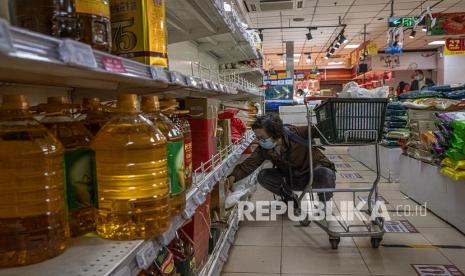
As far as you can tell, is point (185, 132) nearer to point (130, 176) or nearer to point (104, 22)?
point (130, 176)

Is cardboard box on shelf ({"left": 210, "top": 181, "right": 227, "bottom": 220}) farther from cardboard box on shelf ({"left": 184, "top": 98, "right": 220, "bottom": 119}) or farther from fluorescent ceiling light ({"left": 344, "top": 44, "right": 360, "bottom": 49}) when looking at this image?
fluorescent ceiling light ({"left": 344, "top": 44, "right": 360, "bottom": 49})

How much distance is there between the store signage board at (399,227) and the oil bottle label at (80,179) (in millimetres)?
3103

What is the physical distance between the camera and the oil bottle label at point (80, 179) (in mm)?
1081

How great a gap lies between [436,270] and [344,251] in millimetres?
658

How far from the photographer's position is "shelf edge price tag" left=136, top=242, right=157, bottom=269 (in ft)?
3.31

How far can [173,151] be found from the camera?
1306 millimetres

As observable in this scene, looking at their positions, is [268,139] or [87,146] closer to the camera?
[87,146]

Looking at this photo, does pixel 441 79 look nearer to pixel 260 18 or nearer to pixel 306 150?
→ pixel 260 18

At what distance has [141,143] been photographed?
1.18 meters

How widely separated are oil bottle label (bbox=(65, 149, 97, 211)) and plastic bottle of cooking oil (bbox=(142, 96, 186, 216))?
26 centimetres

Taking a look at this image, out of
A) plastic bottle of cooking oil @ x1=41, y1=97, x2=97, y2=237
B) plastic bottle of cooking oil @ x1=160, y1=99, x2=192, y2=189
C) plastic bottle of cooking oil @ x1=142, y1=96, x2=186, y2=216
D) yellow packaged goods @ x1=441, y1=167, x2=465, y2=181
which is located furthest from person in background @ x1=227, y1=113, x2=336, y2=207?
plastic bottle of cooking oil @ x1=41, y1=97, x2=97, y2=237

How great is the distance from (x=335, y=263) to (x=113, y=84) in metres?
2.16

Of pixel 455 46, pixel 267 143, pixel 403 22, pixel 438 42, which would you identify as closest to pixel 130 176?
pixel 267 143

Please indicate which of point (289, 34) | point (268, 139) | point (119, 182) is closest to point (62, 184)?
point (119, 182)
